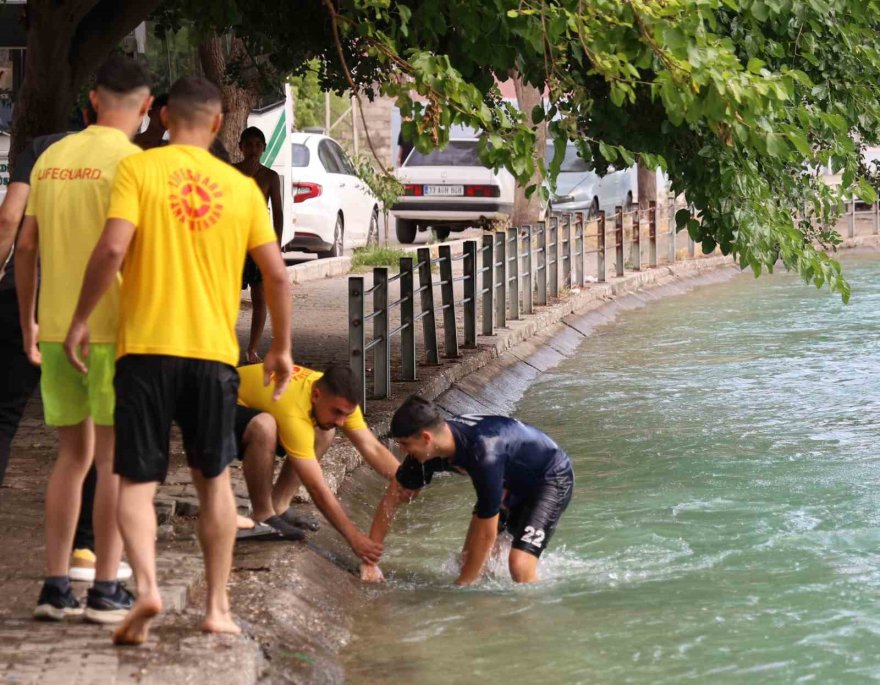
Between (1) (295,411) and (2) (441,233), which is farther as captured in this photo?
(2) (441,233)

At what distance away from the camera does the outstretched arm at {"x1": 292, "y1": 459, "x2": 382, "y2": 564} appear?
23.7ft

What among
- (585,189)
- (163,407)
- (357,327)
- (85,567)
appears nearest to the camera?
(163,407)

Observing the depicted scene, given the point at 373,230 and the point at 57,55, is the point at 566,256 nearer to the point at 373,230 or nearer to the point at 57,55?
the point at 373,230

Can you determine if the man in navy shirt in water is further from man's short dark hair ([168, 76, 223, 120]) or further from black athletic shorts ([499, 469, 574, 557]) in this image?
man's short dark hair ([168, 76, 223, 120])

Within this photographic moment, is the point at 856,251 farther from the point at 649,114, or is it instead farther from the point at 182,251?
the point at 182,251

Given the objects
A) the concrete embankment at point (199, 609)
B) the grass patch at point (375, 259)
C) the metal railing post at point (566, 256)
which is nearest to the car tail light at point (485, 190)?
the grass patch at point (375, 259)

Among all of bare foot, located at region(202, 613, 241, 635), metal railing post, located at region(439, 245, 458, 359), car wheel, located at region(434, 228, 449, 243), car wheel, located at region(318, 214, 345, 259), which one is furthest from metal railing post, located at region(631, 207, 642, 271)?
bare foot, located at region(202, 613, 241, 635)

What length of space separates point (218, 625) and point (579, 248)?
53.1 ft

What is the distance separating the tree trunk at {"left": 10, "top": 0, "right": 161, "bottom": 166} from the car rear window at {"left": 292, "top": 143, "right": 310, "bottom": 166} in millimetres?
11441

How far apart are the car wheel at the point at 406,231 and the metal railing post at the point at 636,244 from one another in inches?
215

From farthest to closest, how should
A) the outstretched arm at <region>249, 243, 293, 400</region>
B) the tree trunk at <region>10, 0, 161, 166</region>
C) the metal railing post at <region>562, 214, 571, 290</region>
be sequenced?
the metal railing post at <region>562, 214, 571, 290</region> → the tree trunk at <region>10, 0, 161, 166</region> → the outstretched arm at <region>249, 243, 293, 400</region>

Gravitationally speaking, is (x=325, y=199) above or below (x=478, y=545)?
above

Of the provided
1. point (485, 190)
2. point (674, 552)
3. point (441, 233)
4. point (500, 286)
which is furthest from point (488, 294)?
point (441, 233)

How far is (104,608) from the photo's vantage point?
579 cm
